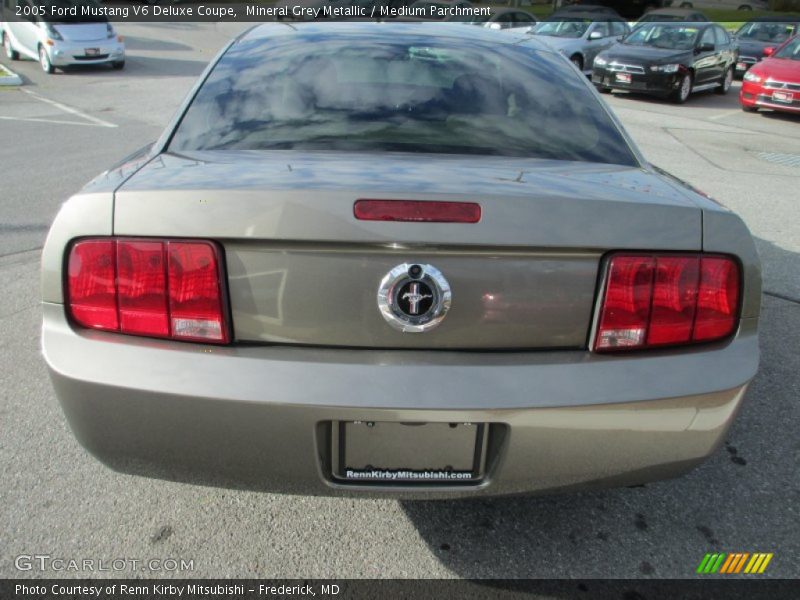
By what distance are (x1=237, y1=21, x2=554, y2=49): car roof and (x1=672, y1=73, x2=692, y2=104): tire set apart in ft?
40.2

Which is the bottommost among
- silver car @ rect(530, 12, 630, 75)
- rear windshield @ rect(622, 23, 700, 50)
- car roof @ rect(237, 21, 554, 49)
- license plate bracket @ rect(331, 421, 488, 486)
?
silver car @ rect(530, 12, 630, 75)

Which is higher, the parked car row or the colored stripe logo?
the colored stripe logo

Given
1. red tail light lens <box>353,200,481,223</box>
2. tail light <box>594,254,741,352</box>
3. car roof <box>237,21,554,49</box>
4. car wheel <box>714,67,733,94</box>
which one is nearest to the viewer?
red tail light lens <box>353,200,481,223</box>

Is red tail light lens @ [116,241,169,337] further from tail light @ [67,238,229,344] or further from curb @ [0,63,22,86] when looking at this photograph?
curb @ [0,63,22,86]

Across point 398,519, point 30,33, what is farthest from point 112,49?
point 398,519

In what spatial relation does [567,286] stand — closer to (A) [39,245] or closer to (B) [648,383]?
(B) [648,383]

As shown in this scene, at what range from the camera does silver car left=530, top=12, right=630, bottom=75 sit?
17.9m

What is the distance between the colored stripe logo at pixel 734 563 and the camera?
7.86 ft

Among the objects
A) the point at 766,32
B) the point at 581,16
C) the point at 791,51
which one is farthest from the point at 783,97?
the point at 581,16

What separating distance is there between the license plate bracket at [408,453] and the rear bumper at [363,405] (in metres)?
0.03

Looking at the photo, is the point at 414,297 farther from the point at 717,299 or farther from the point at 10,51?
the point at 10,51

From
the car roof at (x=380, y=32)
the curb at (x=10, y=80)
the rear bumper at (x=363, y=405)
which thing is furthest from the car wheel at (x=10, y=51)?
the rear bumper at (x=363, y=405)

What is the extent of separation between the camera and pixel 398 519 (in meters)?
2.59

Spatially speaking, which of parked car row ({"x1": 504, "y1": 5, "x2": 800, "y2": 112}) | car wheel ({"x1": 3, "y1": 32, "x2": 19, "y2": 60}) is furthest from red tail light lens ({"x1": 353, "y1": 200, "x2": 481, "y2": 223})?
car wheel ({"x1": 3, "y1": 32, "x2": 19, "y2": 60})
